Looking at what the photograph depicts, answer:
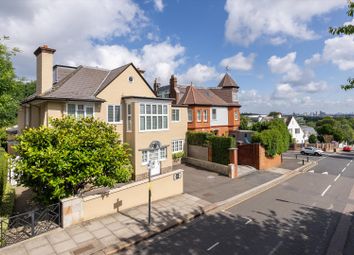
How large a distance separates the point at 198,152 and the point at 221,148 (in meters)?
3.68

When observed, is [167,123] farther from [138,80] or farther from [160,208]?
[160,208]

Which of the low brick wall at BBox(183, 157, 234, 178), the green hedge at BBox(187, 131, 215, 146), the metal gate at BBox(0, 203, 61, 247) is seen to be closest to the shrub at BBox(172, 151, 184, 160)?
the low brick wall at BBox(183, 157, 234, 178)

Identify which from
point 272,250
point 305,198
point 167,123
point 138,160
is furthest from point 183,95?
point 272,250

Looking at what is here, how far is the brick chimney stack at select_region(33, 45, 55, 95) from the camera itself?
717 inches

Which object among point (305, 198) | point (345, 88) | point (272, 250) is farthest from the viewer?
point (305, 198)

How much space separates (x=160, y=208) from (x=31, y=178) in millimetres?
6982

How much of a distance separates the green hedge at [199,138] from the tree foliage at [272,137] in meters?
5.28

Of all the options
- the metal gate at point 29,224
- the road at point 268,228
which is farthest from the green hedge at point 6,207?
the road at point 268,228

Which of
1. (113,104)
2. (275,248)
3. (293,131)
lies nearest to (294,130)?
(293,131)

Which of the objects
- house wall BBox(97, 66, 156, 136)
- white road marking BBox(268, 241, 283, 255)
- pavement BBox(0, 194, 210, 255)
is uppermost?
house wall BBox(97, 66, 156, 136)

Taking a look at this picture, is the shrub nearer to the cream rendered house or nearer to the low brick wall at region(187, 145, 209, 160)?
the low brick wall at region(187, 145, 209, 160)

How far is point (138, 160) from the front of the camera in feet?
65.1

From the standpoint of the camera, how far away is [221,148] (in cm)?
2356

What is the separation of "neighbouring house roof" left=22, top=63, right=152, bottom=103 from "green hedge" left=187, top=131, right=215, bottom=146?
10919mm
